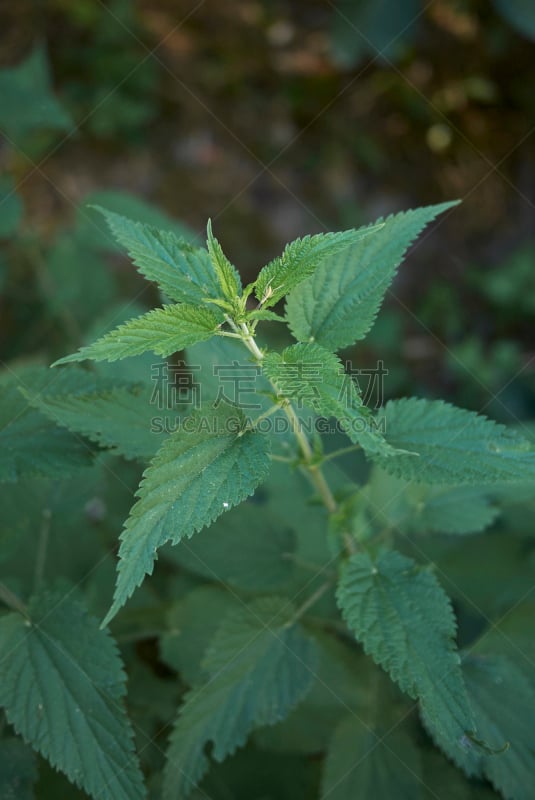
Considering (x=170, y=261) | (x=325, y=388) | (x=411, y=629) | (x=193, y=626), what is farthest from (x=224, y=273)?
(x=193, y=626)

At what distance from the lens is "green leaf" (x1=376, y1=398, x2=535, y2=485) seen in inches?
61.4

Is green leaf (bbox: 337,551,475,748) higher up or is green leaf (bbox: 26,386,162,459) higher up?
green leaf (bbox: 337,551,475,748)

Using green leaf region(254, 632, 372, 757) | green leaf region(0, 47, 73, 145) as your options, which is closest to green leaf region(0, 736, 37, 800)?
green leaf region(254, 632, 372, 757)

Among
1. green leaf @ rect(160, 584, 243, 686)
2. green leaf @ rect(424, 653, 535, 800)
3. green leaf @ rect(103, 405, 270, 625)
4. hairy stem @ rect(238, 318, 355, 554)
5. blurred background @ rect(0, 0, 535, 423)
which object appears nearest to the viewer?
green leaf @ rect(103, 405, 270, 625)

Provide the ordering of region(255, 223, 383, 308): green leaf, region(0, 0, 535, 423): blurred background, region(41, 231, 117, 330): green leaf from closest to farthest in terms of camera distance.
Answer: region(255, 223, 383, 308): green leaf → region(41, 231, 117, 330): green leaf → region(0, 0, 535, 423): blurred background

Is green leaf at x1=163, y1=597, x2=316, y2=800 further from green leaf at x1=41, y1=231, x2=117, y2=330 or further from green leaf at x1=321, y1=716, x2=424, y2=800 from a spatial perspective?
green leaf at x1=41, y1=231, x2=117, y2=330

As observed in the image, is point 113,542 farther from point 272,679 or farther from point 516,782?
point 516,782

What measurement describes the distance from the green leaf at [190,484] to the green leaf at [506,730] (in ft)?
3.36

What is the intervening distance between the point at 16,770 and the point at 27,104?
8.61 feet

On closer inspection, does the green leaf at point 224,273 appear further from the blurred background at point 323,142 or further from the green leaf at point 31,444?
the blurred background at point 323,142

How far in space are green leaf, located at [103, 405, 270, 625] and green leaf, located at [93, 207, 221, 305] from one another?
10.9 inches

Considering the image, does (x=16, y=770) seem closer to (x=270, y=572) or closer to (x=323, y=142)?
(x=270, y=572)

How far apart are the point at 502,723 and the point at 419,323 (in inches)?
107

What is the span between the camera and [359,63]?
4.17m
